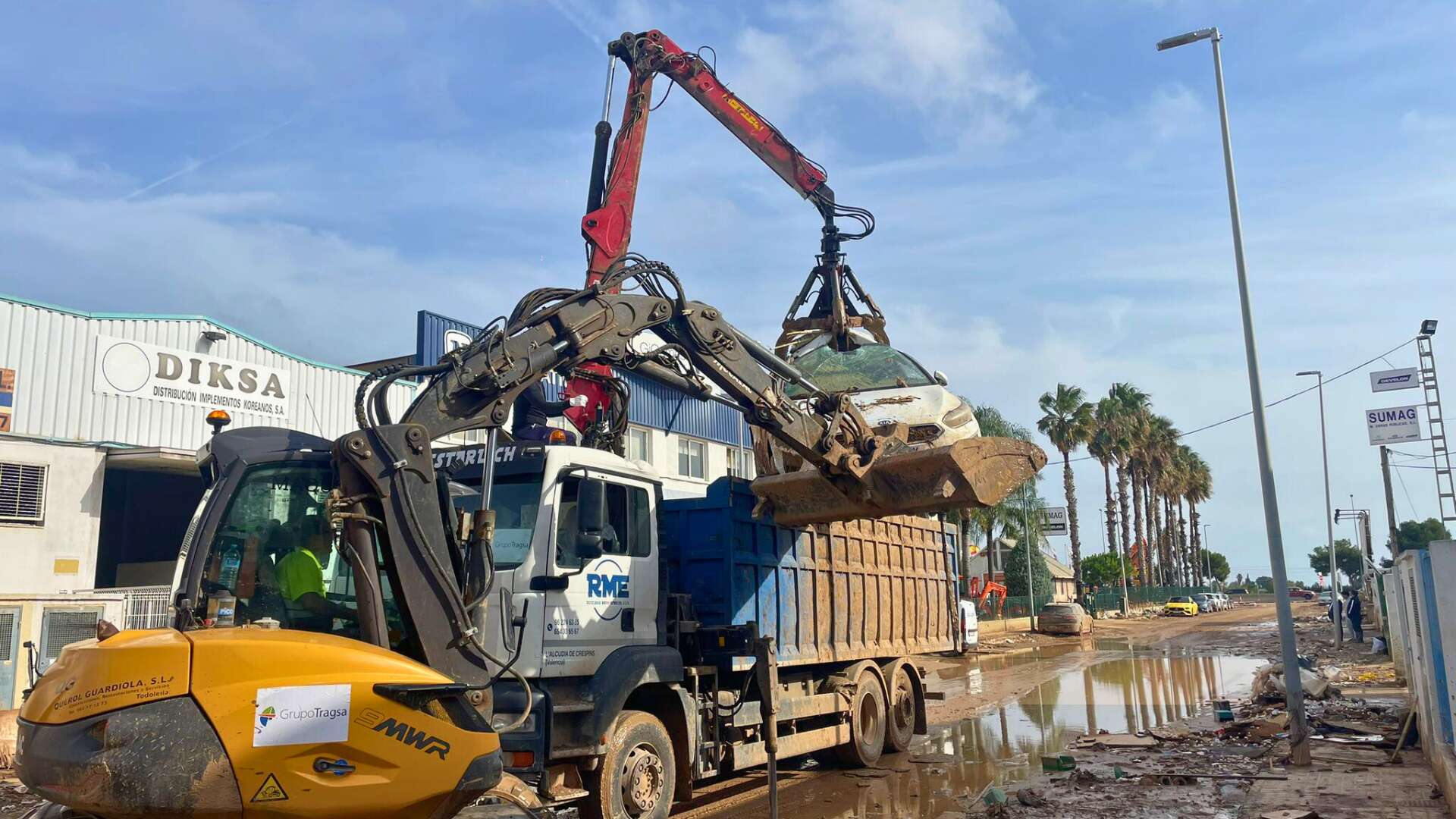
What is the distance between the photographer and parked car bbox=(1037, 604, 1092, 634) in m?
39.8

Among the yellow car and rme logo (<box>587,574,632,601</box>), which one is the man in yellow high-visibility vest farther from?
the yellow car

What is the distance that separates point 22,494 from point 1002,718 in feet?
49.5

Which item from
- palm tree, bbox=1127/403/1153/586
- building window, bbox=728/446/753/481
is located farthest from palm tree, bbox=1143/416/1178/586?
building window, bbox=728/446/753/481

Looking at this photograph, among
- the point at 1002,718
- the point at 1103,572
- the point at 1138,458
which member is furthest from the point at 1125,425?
the point at 1002,718

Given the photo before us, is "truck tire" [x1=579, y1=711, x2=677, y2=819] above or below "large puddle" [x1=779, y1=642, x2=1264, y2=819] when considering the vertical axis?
above

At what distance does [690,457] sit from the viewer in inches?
1190

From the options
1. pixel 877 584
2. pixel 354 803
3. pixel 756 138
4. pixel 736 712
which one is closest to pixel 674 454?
pixel 756 138

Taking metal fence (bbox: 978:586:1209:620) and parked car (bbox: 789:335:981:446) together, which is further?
metal fence (bbox: 978:586:1209:620)

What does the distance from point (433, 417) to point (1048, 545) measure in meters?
49.1

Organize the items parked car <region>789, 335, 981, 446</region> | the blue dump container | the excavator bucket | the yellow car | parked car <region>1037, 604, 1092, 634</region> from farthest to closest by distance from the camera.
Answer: the yellow car, parked car <region>1037, 604, 1092, 634</region>, parked car <region>789, 335, 981, 446</region>, the excavator bucket, the blue dump container

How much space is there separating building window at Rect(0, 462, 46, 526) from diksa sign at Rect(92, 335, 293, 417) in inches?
65.5

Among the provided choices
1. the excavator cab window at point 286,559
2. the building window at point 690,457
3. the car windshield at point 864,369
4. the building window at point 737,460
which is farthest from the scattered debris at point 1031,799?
the building window at point 737,460

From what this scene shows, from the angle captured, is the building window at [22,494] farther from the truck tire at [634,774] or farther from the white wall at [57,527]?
the truck tire at [634,774]

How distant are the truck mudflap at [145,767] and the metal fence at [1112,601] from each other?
43132 millimetres
